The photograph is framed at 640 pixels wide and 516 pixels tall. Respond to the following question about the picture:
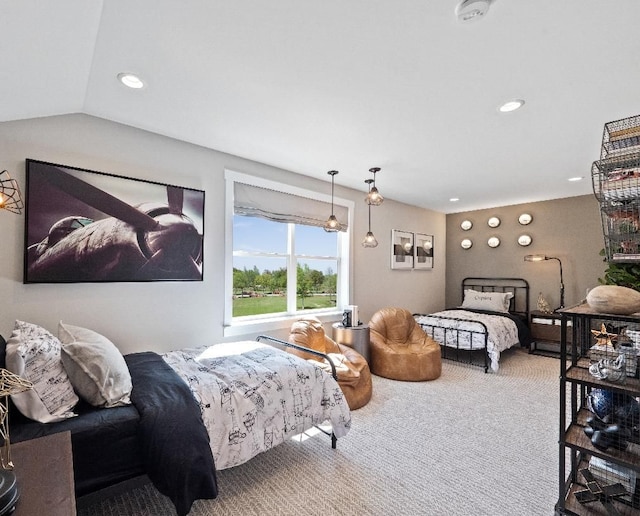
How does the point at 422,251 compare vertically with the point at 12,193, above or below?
below

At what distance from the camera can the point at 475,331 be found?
439 cm

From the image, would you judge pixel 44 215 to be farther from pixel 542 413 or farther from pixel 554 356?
pixel 554 356

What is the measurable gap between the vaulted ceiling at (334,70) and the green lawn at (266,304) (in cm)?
167

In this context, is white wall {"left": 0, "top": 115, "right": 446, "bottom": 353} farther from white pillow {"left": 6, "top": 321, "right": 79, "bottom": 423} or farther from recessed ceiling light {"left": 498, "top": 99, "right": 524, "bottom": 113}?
recessed ceiling light {"left": 498, "top": 99, "right": 524, "bottom": 113}

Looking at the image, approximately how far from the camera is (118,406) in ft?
5.63

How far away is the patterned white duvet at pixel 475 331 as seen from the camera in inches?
167

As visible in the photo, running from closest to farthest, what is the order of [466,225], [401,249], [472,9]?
[472,9], [401,249], [466,225]

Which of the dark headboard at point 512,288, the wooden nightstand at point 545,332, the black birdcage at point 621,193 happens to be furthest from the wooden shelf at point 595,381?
the dark headboard at point 512,288

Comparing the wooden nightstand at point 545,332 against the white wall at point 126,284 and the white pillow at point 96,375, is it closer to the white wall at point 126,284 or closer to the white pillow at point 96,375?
the white wall at point 126,284

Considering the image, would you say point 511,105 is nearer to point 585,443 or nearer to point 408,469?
point 585,443

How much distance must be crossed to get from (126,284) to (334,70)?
2294mm

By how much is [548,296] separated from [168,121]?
6136mm

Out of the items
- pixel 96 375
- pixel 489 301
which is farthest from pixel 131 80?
pixel 489 301

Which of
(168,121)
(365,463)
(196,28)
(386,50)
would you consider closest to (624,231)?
(386,50)
